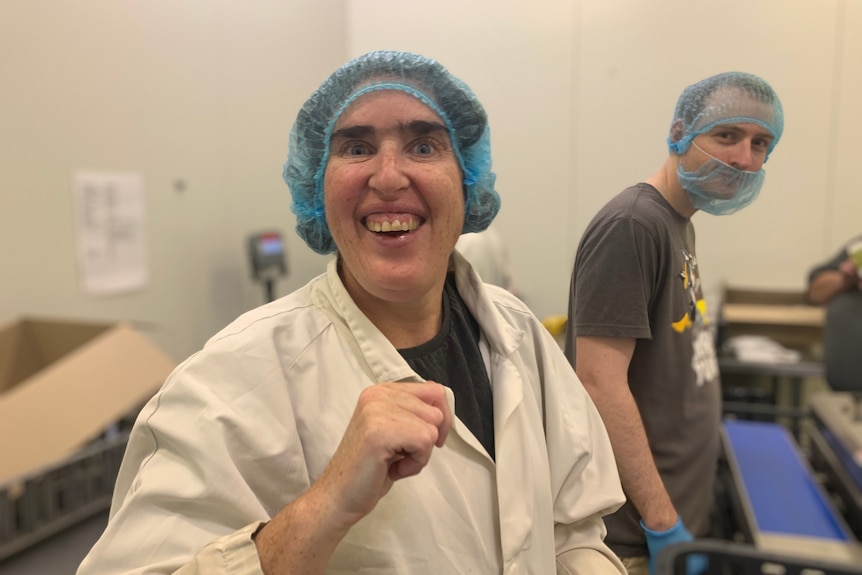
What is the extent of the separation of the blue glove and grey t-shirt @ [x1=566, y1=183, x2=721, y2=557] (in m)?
0.01

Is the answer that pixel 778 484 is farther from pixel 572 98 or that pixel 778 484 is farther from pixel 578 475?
pixel 572 98

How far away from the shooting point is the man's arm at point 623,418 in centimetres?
77

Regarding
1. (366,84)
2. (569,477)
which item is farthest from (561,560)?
(366,84)

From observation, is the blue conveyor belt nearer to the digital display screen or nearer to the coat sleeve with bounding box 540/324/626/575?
the coat sleeve with bounding box 540/324/626/575

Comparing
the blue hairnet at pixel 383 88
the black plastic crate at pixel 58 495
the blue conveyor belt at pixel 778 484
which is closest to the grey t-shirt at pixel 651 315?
the blue hairnet at pixel 383 88

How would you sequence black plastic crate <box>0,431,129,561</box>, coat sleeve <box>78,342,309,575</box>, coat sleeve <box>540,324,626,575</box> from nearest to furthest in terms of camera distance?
1. coat sleeve <box>78,342,309,575</box>
2. coat sleeve <box>540,324,626,575</box>
3. black plastic crate <box>0,431,129,561</box>

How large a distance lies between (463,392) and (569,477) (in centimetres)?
17

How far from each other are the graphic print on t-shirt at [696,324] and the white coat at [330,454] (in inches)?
6.5

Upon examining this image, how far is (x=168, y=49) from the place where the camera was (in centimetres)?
193

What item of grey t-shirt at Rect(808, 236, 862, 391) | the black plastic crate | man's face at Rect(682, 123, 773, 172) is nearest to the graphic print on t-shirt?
man's face at Rect(682, 123, 773, 172)

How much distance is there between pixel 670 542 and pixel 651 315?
1.05ft

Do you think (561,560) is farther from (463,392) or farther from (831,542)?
(831,542)

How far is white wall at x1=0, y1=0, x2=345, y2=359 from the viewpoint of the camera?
134 centimetres

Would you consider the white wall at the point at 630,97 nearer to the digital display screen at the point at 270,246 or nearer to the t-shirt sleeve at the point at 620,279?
the t-shirt sleeve at the point at 620,279
